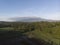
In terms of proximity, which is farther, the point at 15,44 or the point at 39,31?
the point at 39,31

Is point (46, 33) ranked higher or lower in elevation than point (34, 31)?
lower

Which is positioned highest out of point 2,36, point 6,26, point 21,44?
point 6,26

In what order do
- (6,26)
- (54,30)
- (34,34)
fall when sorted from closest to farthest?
1. (6,26)
2. (54,30)
3. (34,34)

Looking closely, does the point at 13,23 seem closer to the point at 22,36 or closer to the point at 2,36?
the point at 2,36

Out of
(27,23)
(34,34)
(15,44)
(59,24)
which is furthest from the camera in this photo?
(59,24)

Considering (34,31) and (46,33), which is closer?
(46,33)

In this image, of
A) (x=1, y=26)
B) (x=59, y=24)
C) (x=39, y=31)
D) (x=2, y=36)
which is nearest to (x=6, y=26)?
(x=1, y=26)

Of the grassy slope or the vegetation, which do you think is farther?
the grassy slope

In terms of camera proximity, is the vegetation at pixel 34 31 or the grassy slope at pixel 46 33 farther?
the grassy slope at pixel 46 33
